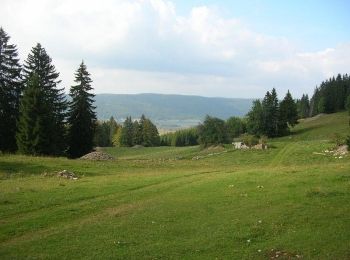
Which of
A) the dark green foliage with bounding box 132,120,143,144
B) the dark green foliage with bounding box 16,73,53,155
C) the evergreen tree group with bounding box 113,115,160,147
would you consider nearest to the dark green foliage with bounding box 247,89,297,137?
the evergreen tree group with bounding box 113,115,160,147

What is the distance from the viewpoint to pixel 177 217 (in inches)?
839

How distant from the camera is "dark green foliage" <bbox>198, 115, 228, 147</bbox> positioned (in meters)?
107

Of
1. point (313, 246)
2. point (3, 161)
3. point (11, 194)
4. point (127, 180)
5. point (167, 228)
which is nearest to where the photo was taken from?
point (313, 246)

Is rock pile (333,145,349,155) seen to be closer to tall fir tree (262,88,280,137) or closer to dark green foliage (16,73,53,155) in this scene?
dark green foliage (16,73,53,155)

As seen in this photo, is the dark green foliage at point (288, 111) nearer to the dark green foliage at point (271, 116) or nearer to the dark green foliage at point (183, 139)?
the dark green foliage at point (271, 116)

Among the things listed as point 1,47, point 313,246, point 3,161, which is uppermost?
point 1,47

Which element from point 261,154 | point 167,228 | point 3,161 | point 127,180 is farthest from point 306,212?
point 261,154

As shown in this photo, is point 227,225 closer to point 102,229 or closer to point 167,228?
point 167,228

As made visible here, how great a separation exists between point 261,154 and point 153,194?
124ft

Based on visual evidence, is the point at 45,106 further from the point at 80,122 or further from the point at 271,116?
the point at 271,116

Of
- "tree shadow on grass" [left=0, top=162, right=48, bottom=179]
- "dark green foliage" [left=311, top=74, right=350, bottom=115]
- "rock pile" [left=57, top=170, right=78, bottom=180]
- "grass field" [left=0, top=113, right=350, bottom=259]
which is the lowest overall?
"grass field" [left=0, top=113, right=350, bottom=259]

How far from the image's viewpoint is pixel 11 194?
88.2 ft

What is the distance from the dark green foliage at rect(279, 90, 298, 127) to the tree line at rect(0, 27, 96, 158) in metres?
69.7

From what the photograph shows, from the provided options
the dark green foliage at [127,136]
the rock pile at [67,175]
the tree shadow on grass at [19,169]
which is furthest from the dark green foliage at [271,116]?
the rock pile at [67,175]
